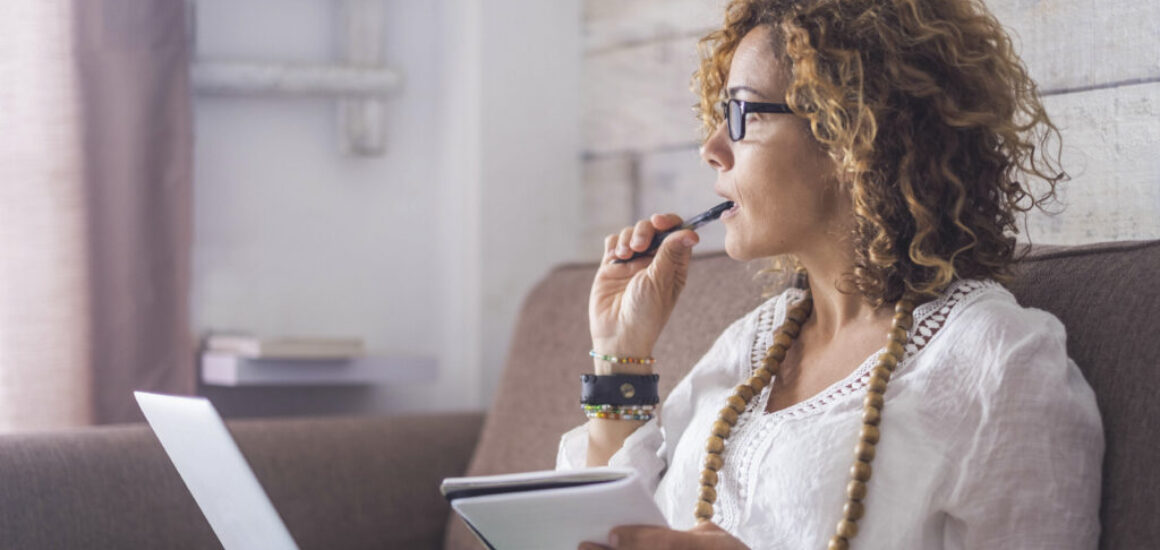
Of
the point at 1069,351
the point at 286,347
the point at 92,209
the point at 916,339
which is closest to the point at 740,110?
the point at 916,339

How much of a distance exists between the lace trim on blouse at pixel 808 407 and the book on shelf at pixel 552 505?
11.2 inches

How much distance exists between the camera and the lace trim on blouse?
1.13m

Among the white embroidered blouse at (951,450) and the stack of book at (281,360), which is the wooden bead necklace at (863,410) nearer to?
the white embroidered blouse at (951,450)

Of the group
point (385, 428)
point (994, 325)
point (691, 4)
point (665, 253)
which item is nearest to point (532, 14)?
point (691, 4)

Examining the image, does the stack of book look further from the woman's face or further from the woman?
the woman's face

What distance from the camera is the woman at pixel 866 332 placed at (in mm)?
1018

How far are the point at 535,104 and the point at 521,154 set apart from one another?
0.11 m

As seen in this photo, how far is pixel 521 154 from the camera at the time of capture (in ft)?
7.81

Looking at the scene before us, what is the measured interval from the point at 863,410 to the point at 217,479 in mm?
632

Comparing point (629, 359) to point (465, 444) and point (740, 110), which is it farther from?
point (465, 444)

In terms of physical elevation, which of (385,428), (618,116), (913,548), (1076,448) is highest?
(618,116)

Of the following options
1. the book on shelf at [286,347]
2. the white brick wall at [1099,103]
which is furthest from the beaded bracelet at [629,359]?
the book on shelf at [286,347]

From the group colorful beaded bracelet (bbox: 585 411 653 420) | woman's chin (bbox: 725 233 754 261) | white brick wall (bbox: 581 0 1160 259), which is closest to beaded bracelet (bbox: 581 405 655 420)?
colorful beaded bracelet (bbox: 585 411 653 420)

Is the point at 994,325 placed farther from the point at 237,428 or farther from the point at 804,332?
the point at 237,428
